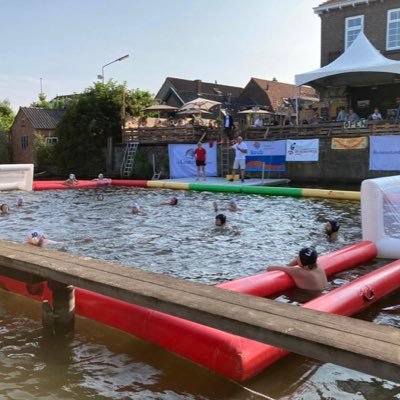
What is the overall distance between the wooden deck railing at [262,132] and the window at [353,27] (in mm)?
7678

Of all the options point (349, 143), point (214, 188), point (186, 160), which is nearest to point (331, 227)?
point (214, 188)

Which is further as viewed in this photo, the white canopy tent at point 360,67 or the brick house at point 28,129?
the brick house at point 28,129

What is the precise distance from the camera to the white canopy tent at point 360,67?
2072cm

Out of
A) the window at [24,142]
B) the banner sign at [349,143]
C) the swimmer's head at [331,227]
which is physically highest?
the window at [24,142]

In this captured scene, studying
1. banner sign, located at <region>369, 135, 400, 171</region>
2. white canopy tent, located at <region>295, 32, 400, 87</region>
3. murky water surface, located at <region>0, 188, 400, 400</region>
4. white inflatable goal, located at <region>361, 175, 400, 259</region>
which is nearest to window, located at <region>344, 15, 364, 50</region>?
white canopy tent, located at <region>295, 32, 400, 87</region>

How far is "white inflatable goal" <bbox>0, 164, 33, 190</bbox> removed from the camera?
19.4 metres

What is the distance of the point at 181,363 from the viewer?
177 inches

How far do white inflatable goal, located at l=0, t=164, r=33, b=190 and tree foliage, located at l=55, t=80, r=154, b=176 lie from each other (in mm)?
9232

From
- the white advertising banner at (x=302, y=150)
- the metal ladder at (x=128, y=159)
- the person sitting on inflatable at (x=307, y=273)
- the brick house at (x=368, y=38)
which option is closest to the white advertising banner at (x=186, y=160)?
the metal ladder at (x=128, y=159)

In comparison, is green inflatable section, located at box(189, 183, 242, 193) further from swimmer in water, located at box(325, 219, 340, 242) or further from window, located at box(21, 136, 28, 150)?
window, located at box(21, 136, 28, 150)

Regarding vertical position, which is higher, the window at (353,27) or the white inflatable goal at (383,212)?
the window at (353,27)

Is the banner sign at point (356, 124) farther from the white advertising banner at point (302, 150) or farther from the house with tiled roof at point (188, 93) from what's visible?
the house with tiled roof at point (188, 93)

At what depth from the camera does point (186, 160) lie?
24766mm

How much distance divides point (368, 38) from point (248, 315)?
84.4 ft
